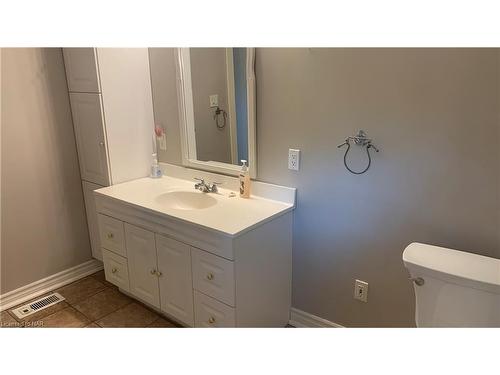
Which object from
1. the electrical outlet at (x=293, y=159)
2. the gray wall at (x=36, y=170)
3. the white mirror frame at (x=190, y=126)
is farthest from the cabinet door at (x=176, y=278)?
the gray wall at (x=36, y=170)

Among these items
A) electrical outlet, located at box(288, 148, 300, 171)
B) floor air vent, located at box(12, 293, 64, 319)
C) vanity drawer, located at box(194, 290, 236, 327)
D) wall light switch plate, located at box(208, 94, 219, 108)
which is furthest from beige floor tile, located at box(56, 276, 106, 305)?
electrical outlet, located at box(288, 148, 300, 171)

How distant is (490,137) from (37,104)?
A: 231cm

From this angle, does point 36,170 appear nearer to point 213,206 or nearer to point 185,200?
point 185,200

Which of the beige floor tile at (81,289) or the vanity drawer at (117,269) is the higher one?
the vanity drawer at (117,269)

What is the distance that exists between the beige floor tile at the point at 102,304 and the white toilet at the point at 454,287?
1.73 meters

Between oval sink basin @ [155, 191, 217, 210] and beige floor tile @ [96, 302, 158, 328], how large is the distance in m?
0.67

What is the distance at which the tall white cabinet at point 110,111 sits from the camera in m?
2.16

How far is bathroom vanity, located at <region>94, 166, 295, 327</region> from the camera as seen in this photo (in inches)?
66.5

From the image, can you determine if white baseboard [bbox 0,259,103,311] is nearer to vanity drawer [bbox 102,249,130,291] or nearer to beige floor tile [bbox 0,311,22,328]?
beige floor tile [bbox 0,311,22,328]

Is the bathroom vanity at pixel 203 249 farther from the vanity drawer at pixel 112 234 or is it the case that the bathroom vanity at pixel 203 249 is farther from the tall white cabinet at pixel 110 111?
the tall white cabinet at pixel 110 111

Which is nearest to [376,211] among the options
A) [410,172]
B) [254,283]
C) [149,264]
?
[410,172]

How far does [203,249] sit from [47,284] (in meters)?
1.39

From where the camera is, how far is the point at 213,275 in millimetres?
1719

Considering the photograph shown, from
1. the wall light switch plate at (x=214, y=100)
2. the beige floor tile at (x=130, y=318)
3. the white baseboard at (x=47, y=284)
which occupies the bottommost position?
the beige floor tile at (x=130, y=318)
